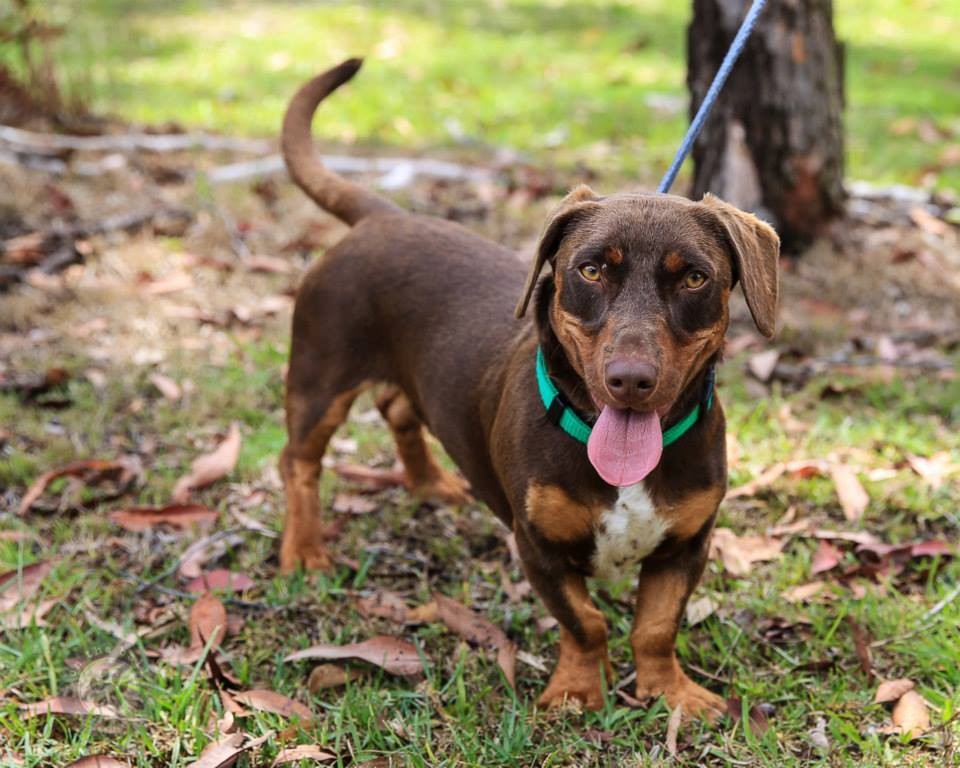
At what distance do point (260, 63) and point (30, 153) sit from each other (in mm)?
3786

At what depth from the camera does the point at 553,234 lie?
3.07 m

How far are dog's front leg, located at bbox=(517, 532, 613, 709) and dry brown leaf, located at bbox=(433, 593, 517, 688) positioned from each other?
217 millimetres

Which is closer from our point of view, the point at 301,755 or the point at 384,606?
the point at 301,755

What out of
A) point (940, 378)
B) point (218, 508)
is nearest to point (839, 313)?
point (940, 378)

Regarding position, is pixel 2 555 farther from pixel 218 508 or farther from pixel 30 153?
pixel 30 153

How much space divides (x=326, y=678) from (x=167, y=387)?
2.28 m

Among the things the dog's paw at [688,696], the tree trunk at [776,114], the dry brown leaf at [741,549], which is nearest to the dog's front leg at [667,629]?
the dog's paw at [688,696]

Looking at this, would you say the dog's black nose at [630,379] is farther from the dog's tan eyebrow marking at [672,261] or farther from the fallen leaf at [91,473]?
the fallen leaf at [91,473]

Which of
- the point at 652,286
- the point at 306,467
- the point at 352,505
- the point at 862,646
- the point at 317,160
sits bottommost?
the point at 352,505

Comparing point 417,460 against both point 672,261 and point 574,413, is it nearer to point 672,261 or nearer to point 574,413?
point 574,413

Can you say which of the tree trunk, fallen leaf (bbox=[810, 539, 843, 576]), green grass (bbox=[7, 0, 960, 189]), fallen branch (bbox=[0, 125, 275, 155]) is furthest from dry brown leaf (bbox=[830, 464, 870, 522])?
fallen branch (bbox=[0, 125, 275, 155])

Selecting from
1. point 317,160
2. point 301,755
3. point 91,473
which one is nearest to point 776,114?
point 317,160

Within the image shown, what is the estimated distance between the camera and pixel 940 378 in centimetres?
522

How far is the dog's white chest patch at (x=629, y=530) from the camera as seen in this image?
308 cm
